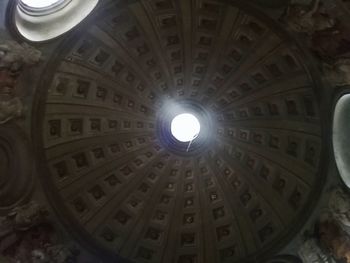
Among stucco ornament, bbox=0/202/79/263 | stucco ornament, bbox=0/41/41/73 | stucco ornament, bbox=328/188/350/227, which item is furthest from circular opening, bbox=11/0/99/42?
stucco ornament, bbox=328/188/350/227

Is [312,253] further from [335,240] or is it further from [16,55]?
[16,55]

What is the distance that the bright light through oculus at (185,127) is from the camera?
1758 centimetres

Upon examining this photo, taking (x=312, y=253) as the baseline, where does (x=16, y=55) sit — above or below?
above

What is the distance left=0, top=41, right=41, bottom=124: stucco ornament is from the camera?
12.5 m

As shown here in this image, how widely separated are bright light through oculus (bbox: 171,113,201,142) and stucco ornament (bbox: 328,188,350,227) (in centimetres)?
484

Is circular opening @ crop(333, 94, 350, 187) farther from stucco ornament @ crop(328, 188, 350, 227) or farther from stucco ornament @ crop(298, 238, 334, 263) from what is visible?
stucco ornament @ crop(298, 238, 334, 263)

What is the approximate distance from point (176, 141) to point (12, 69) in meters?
6.08

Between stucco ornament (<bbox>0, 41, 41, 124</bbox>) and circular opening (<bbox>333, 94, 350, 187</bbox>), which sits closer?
stucco ornament (<bbox>0, 41, 41, 124</bbox>)

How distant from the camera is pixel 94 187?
53.8 ft

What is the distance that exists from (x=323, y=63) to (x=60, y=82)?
6320 millimetres

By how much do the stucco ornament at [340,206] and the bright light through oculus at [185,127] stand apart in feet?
15.9

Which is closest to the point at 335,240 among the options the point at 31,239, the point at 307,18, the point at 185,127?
the point at 307,18

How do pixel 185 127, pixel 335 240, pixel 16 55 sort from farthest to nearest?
pixel 185 127, pixel 335 240, pixel 16 55

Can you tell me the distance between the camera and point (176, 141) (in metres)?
17.4
